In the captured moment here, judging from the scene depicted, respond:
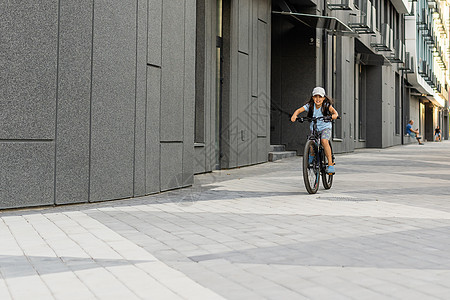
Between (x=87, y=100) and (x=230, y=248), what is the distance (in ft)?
11.7

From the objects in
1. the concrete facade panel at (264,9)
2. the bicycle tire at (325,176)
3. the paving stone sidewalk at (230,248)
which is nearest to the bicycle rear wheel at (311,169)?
the bicycle tire at (325,176)

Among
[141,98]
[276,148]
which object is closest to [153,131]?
[141,98]

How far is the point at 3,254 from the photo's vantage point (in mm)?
4883

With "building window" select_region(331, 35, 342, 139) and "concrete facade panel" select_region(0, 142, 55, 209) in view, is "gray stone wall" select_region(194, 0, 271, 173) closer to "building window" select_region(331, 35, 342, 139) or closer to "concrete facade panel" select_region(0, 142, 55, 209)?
"concrete facade panel" select_region(0, 142, 55, 209)

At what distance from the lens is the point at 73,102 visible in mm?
7746

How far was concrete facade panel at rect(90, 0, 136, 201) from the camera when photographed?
8.09 m

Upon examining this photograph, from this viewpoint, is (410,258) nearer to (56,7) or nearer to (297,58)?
(56,7)

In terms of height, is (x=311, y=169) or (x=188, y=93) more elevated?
(x=188, y=93)

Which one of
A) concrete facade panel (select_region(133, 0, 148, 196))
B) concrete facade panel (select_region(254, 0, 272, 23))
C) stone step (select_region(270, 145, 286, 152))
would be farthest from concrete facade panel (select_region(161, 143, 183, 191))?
stone step (select_region(270, 145, 286, 152))

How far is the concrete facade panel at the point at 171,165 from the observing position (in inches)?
383

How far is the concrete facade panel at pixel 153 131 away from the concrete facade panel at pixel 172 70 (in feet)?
0.67

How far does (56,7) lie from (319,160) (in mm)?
4649

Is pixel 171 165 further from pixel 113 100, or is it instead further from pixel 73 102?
pixel 73 102

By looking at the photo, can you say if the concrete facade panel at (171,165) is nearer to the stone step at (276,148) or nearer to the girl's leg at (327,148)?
the girl's leg at (327,148)
